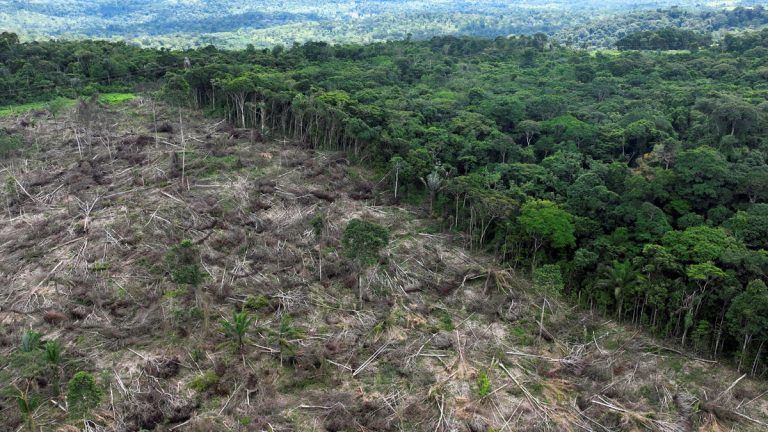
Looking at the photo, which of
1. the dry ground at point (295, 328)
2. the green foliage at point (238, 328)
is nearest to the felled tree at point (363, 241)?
the dry ground at point (295, 328)

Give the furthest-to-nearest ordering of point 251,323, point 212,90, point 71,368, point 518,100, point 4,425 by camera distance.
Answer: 1. point 212,90
2. point 518,100
3. point 251,323
4. point 71,368
5. point 4,425

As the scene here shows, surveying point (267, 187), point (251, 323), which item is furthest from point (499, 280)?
point (267, 187)

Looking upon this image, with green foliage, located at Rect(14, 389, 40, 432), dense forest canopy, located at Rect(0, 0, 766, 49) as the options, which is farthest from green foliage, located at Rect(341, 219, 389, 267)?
dense forest canopy, located at Rect(0, 0, 766, 49)

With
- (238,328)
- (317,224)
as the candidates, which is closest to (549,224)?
(317,224)

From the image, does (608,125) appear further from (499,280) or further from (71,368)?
(71,368)

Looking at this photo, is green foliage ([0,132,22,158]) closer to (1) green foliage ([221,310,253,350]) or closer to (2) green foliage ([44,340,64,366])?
(2) green foliage ([44,340,64,366])
